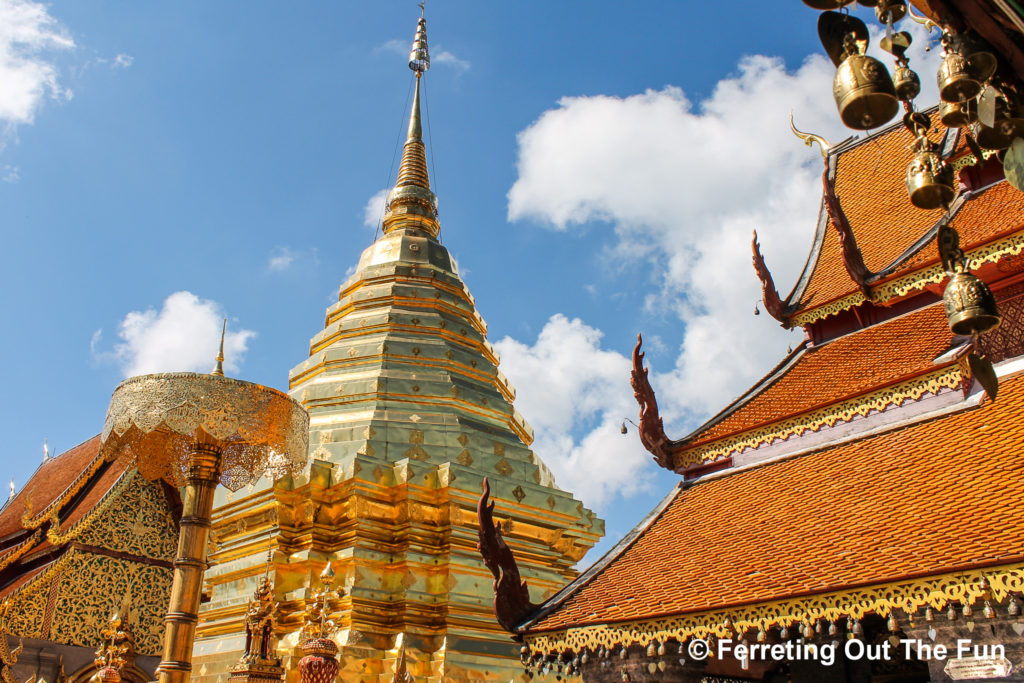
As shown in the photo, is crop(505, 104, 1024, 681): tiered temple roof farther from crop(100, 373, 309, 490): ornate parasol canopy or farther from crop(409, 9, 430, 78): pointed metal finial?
crop(409, 9, 430, 78): pointed metal finial

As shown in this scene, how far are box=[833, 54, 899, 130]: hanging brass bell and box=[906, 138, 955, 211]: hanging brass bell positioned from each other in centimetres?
53

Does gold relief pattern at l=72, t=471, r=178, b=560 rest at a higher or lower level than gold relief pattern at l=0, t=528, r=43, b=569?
higher

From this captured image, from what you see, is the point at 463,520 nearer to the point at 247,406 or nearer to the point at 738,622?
the point at 247,406

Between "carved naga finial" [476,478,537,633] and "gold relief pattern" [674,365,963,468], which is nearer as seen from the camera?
"gold relief pattern" [674,365,963,468]

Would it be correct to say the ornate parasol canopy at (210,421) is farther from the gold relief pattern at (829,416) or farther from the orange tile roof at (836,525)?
the gold relief pattern at (829,416)

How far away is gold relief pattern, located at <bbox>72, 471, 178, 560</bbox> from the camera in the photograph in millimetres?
11961

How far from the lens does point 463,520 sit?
12.2 metres

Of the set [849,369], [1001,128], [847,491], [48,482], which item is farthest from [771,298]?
[48,482]

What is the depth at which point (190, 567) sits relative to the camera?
6.94 m

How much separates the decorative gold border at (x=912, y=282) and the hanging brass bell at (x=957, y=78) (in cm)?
243

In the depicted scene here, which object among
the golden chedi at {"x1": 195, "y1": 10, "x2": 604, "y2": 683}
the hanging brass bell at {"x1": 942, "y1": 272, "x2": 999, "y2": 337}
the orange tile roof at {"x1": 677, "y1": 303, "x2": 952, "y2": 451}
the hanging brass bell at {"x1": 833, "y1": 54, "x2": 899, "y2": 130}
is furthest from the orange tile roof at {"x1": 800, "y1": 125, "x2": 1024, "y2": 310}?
the golden chedi at {"x1": 195, "y1": 10, "x2": 604, "y2": 683}

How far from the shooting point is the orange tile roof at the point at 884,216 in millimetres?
7273

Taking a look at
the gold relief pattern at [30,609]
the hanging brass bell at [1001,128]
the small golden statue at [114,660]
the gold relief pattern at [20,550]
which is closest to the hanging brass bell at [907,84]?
the hanging brass bell at [1001,128]

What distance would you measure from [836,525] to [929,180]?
3.11 meters
